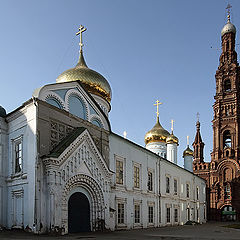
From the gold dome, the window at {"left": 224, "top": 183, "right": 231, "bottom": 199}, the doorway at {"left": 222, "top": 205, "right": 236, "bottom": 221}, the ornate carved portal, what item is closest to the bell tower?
the window at {"left": 224, "top": 183, "right": 231, "bottom": 199}

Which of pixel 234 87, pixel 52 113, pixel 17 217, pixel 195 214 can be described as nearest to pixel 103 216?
pixel 17 217

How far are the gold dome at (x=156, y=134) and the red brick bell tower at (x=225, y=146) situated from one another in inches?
358

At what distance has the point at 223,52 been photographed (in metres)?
51.3

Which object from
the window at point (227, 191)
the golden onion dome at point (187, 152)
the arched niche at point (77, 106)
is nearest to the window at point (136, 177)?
the arched niche at point (77, 106)

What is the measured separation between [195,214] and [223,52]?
26.7m

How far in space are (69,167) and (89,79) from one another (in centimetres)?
975

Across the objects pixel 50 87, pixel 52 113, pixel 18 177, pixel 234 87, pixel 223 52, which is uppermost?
pixel 223 52

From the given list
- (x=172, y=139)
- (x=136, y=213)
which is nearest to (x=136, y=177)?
(x=136, y=213)

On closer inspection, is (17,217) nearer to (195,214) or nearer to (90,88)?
(90,88)

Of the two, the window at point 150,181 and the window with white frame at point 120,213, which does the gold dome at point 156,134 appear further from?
the window with white frame at point 120,213

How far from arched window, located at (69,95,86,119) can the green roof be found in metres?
1.47

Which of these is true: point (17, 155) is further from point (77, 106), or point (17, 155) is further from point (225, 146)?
point (225, 146)

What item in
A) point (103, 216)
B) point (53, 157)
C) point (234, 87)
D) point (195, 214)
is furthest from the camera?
point (234, 87)

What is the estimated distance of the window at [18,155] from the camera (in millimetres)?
15156
